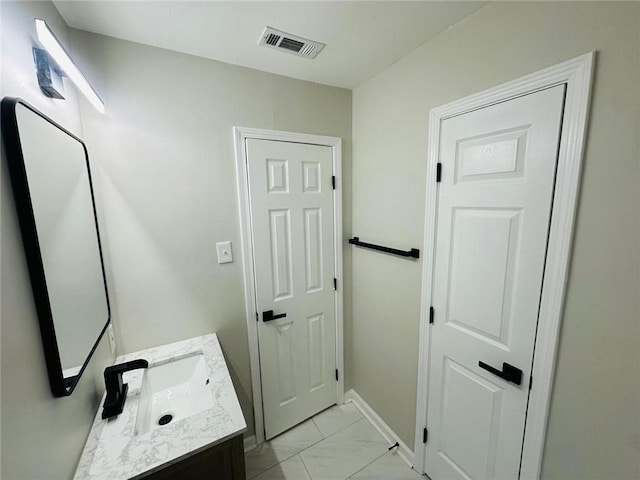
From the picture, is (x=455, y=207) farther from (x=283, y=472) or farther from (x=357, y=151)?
(x=283, y=472)

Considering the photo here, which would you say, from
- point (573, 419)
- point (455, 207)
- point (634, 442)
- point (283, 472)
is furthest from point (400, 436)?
point (455, 207)

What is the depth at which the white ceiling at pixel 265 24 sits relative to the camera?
3.62ft

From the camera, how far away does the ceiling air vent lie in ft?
4.21

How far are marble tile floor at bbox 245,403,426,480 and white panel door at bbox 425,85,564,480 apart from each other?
0.39 meters

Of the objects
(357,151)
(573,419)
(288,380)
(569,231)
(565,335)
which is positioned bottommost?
(288,380)

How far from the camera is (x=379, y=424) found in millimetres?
2014

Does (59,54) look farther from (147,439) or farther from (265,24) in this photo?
(147,439)

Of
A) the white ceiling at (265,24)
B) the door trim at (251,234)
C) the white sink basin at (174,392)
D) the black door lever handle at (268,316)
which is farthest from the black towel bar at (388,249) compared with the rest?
the white sink basin at (174,392)

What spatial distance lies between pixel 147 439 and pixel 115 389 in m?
0.31

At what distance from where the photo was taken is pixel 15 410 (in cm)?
62

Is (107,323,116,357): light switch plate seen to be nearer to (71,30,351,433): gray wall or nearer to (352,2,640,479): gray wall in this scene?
(71,30,351,433): gray wall

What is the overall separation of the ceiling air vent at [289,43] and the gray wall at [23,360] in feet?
2.80

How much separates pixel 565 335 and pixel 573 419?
1.06ft

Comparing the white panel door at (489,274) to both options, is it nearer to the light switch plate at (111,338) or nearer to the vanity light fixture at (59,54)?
the vanity light fixture at (59,54)
